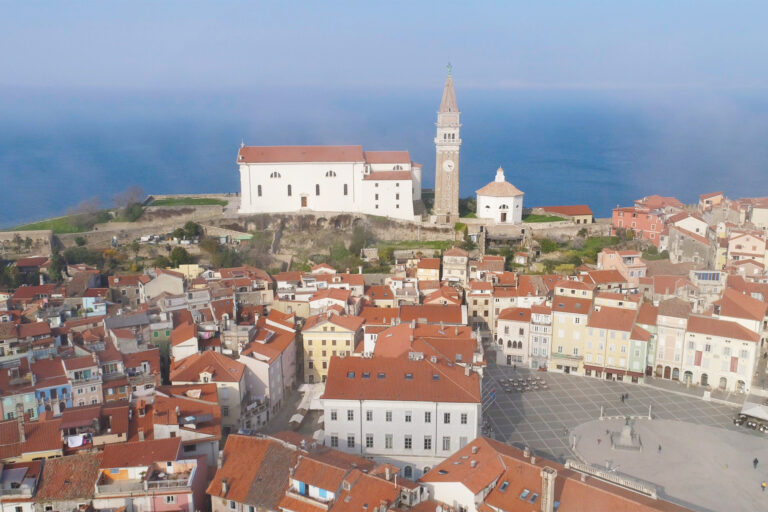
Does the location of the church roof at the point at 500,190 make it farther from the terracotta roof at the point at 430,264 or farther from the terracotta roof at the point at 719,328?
the terracotta roof at the point at 719,328

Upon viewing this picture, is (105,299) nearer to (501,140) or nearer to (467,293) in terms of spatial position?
(467,293)

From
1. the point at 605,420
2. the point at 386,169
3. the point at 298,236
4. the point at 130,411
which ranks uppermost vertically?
the point at 386,169

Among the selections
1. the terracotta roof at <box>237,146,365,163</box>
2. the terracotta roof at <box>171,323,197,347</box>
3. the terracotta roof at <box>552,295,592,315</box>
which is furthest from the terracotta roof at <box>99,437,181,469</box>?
the terracotta roof at <box>237,146,365,163</box>

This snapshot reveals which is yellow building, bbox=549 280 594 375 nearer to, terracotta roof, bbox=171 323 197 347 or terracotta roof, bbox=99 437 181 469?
terracotta roof, bbox=171 323 197 347

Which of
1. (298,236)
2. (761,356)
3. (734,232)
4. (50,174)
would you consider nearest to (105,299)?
(298,236)

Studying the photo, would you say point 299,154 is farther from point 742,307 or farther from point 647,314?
point 742,307
